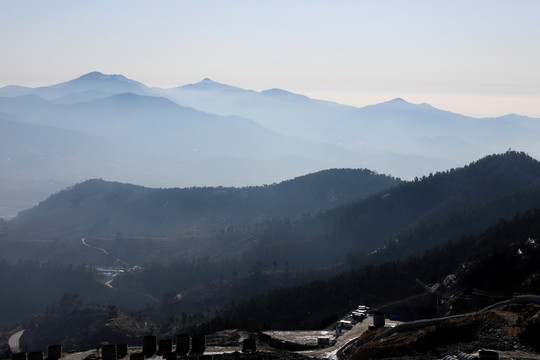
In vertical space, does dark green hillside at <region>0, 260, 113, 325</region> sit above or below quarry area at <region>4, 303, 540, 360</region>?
below

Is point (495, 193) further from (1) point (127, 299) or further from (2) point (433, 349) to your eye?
(2) point (433, 349)

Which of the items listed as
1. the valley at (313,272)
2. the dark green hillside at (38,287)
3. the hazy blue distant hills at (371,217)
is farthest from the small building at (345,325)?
the dark green hillside at (38,287)

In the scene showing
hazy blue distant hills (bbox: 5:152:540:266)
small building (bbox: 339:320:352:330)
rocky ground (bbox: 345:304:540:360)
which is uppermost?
hazy blue distant hills (bbox: 5:152:540:266)

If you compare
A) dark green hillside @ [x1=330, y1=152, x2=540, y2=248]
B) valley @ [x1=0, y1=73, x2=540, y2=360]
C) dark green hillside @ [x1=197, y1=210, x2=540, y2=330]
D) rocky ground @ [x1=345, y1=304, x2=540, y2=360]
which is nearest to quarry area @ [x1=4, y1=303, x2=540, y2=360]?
rocky ground @ [x1=345, y1=304, x2=540, y2=360]

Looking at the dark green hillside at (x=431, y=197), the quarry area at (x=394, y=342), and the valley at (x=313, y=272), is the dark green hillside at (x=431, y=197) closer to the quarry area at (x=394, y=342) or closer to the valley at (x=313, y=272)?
the valley at (x=313, y=272)

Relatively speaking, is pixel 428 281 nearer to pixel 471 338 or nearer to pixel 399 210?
pixel 471 338

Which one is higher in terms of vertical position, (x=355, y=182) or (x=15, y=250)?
(x=355, y=182)

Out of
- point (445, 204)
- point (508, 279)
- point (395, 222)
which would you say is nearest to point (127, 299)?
point (395, 222)


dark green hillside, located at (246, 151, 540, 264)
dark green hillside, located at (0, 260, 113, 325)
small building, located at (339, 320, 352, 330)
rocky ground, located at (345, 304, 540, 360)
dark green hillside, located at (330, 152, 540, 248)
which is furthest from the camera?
dark green hillside, located at (0, 260, 113, 325)

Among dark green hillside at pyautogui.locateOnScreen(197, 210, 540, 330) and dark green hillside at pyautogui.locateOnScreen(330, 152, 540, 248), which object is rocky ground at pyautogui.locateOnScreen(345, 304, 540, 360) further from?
dark green hillside at pyautogui.locateOnScreen(330, 152, 540, 248)

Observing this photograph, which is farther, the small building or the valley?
the small building
